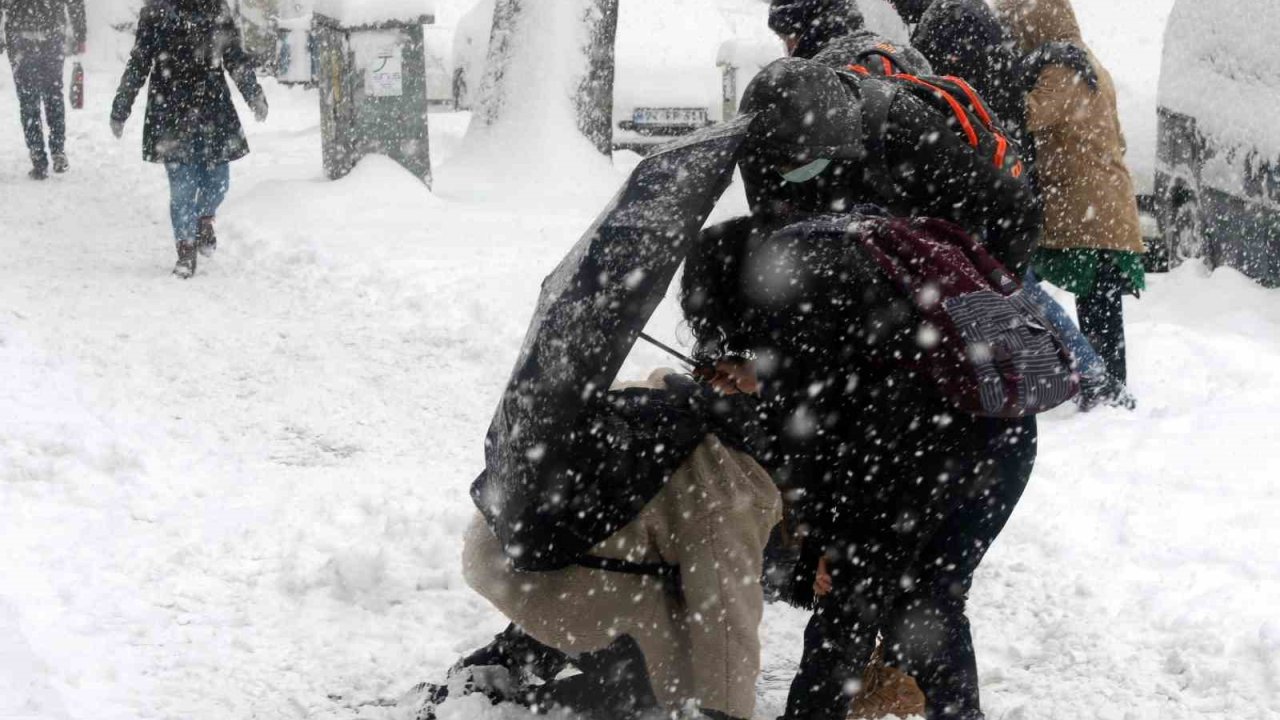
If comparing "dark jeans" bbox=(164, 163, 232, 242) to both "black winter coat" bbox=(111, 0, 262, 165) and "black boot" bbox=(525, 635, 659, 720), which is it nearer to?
Result: "black winter coat" bbox=(111, 0, 262, 165)

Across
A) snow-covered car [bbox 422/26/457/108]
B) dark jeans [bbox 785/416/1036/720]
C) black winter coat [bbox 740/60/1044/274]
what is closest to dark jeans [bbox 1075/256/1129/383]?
black winter coat [bbox 740/60/1044/274]

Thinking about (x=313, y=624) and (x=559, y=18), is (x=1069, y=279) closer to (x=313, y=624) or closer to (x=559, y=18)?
(x=313, y=624)

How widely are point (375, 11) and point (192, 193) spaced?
2540 mm

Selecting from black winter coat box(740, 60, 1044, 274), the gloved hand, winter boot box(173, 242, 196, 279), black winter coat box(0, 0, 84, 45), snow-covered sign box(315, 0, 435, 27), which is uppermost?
black winter coat box(740, 60, 1044, 274)

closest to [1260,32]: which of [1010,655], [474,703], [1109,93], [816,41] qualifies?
[1109,93]

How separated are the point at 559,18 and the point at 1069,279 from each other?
19.1 ft

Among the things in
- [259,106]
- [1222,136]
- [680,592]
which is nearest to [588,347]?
[680,592]

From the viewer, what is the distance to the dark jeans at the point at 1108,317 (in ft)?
19.1

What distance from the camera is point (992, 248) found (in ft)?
10.4

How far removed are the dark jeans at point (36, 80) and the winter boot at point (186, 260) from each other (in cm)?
431

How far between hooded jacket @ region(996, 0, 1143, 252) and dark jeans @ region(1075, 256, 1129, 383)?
0.47ft

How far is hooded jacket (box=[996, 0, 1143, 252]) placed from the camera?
18.6 ft

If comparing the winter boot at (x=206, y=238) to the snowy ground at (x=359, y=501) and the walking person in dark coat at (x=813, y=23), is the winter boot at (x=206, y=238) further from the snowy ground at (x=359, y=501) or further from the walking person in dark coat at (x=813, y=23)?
the walking person in dark coat at (x=813, y=23)

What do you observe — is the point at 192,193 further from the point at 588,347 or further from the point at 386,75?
the point at 588,347
